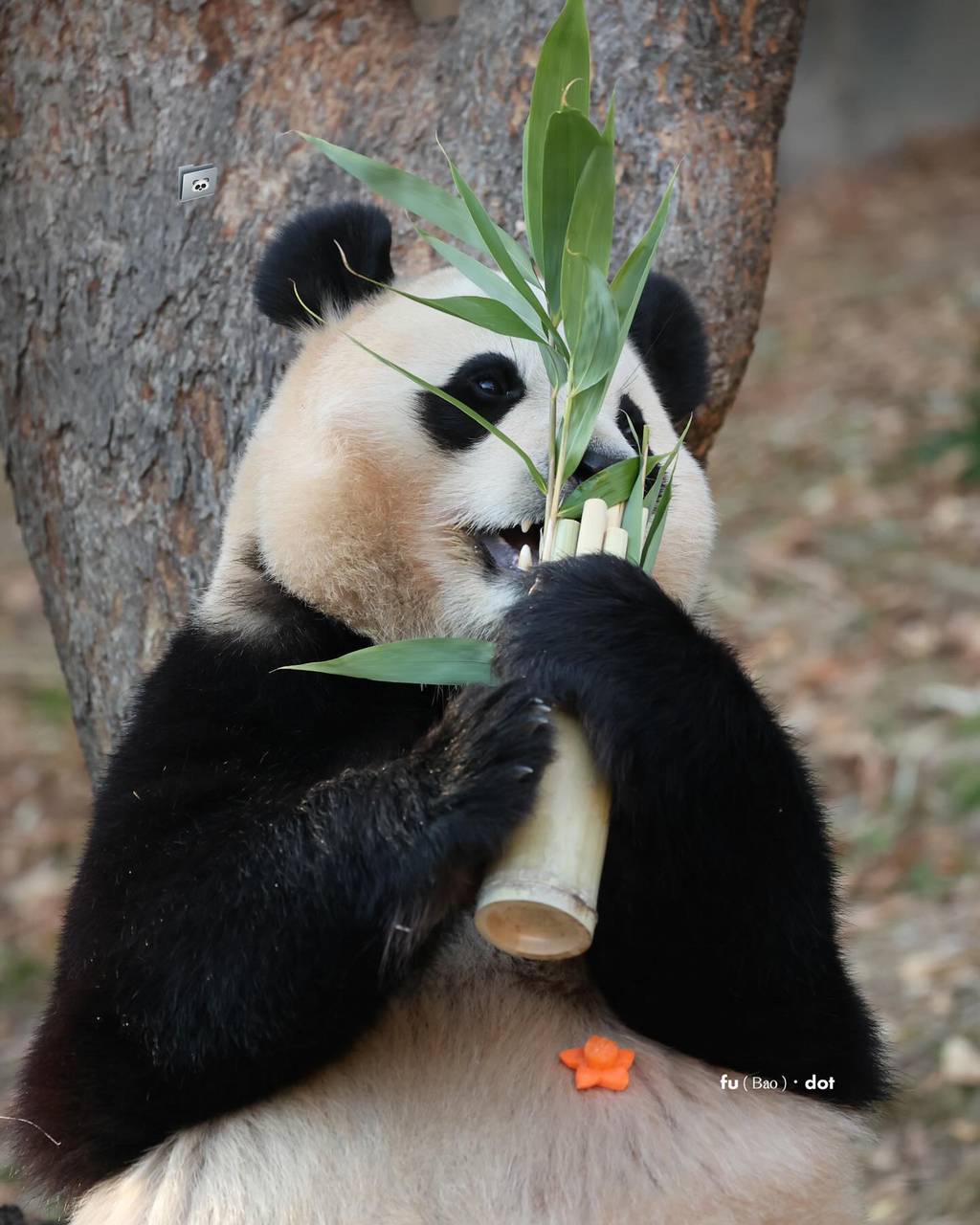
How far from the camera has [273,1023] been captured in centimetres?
243

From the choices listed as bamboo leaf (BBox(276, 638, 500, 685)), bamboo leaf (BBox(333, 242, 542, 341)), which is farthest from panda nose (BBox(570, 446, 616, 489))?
bamboo leaf (BBox(276, 638, 500, 685))

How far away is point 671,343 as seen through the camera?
131 inches

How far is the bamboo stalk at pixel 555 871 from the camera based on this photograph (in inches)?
81.7

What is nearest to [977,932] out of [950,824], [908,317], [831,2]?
[950,824]

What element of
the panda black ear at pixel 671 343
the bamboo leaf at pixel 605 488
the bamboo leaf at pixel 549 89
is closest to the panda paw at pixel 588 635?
the bamboo leaf at pixel 605 488

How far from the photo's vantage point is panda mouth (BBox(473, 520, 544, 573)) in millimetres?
2738

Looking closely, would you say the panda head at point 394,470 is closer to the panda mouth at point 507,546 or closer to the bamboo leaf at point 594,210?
the panda mouth at point 507,546

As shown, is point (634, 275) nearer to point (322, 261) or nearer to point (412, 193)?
point (412, 193)

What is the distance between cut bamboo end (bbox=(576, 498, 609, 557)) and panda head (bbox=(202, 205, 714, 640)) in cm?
12

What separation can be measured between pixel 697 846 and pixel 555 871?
522 millimetres

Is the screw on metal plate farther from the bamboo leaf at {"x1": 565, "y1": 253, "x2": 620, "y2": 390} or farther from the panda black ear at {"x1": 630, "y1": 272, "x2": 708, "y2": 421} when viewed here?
the bamboo leaf at {"x1": 565, "y1": 253, "x2": 620, "y2": 390}

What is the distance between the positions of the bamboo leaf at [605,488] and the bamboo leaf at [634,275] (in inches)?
9.3

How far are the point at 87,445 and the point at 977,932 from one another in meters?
3.53

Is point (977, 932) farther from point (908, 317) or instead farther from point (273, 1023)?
point (908, 317)
